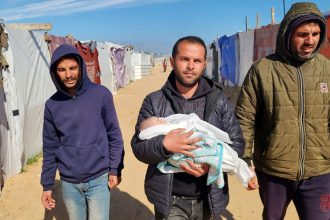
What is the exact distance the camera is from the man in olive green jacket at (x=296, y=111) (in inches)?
98.7

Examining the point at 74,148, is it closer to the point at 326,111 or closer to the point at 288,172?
the point at 288,172

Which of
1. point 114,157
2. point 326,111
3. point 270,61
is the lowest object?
point 114,157

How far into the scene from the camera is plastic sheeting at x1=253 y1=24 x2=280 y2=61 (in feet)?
31.4

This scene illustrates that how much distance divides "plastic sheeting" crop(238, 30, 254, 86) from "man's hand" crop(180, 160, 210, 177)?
10.2 metres

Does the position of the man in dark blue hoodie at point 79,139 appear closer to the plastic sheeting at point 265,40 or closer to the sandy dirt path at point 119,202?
the sandy dirt path at point 119,202

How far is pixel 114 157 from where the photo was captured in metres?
2.89

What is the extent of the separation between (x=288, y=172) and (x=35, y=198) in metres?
3.78

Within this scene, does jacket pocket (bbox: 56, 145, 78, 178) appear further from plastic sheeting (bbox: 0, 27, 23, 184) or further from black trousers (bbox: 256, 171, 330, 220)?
plastic sheeting (bbox: 0, 27, 23, 184)

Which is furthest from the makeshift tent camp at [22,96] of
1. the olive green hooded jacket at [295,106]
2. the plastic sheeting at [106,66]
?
the plastic sheeting at [106,66]

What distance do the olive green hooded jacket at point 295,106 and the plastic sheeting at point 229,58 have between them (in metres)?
11.7

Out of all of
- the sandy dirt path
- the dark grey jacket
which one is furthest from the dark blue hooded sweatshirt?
the sandy dirt path

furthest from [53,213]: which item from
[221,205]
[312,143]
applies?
[312,143]

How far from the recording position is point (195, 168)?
2.08m

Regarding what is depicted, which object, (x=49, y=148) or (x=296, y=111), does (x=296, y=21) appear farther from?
(x=49, y=148)
